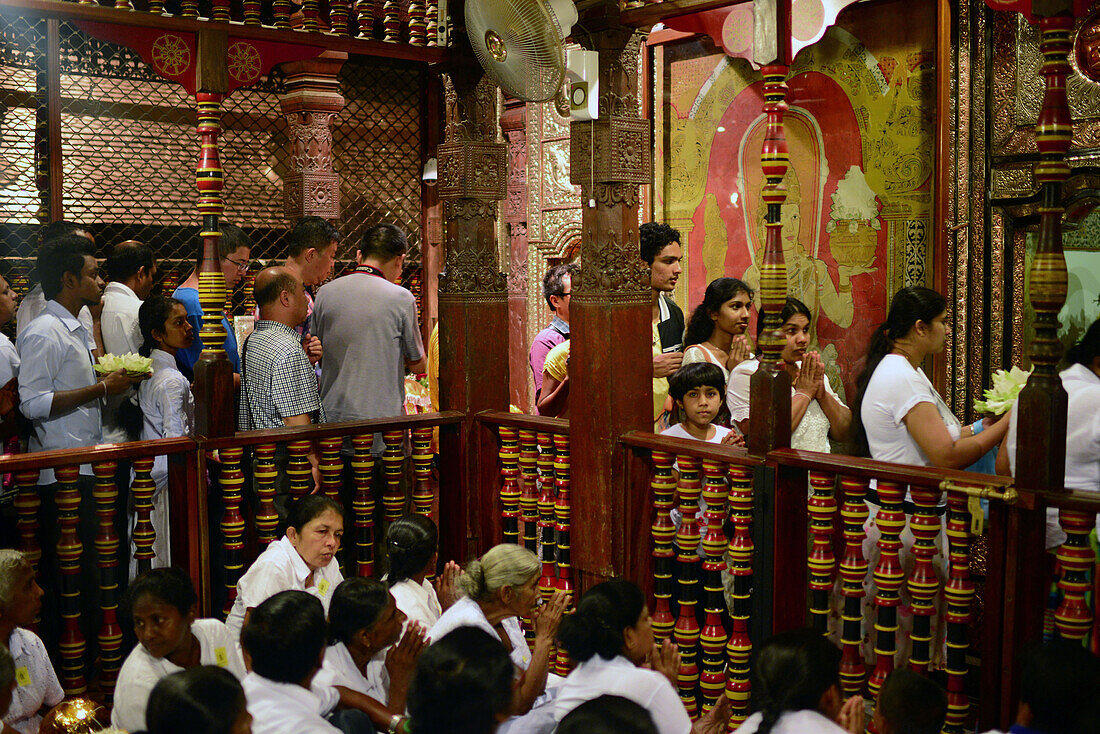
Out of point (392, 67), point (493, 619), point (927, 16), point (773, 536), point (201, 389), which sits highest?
point (392, 67)

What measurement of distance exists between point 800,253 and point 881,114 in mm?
943

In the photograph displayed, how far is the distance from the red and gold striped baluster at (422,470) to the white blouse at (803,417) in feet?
4.64

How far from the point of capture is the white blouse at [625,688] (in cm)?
312

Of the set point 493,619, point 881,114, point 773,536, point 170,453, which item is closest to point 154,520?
point 170,453

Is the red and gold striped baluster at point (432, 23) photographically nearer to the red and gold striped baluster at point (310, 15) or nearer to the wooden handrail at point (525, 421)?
the red and gold striped baluster at point (310, 15)

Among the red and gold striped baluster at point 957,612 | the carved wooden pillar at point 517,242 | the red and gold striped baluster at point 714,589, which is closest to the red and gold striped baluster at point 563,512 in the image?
the red and gold striped baluster at point 714,589

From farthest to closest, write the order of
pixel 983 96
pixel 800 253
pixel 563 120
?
pixel 563 120
pixel 800 253
pixel 983 96

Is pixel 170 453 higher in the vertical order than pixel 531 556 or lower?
higher

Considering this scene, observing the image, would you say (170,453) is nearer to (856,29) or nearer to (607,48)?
(607,48)

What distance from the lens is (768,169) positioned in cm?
388

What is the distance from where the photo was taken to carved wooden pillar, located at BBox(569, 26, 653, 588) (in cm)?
431

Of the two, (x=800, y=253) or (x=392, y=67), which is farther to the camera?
A: (x=392, y=67)

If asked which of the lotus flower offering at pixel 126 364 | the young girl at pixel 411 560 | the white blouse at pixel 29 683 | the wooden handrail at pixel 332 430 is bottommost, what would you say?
the white blouse at pixel 29 683

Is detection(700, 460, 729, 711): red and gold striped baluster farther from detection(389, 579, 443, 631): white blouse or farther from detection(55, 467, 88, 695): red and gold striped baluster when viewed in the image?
detection(55, 467, 88, 695): red and gold striped baluster
